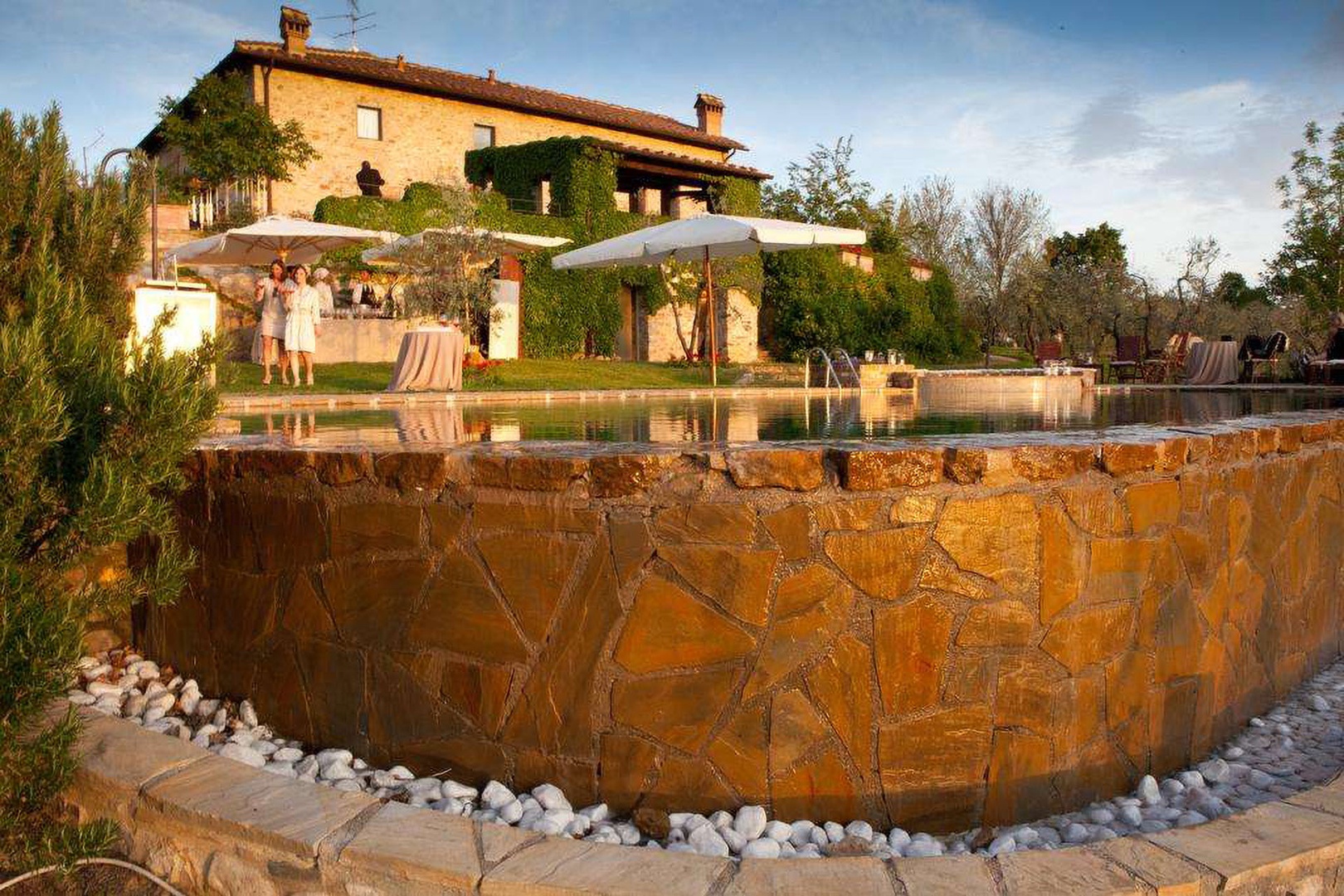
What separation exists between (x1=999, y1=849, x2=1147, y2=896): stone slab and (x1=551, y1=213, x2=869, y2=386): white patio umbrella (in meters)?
12.5

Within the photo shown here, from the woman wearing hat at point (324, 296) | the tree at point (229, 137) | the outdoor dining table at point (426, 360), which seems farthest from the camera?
the tree at point (229, 137)

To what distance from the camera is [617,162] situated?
27391 millimetres

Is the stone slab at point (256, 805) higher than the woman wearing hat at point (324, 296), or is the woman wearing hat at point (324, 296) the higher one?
the woman wearing hat at point (324, 296)

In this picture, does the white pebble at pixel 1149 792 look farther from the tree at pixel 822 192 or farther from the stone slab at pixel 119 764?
the tree at pixel 822 192

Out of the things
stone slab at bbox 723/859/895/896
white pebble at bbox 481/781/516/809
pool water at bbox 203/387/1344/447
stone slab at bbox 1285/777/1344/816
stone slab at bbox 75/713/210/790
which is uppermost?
pool water at bbox 203/387/1344/447

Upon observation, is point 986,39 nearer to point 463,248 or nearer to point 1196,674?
point 463,248

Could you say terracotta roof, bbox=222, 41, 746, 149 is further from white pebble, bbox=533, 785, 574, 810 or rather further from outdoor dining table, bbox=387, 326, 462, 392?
white pebble, bbox=533, 785, 574, 810

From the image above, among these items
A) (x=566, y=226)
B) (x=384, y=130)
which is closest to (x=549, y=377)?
(x=566, y=226)

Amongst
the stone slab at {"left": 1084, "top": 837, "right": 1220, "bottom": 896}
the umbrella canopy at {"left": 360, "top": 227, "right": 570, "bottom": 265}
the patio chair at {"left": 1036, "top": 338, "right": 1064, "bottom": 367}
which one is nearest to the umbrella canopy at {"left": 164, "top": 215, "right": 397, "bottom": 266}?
the umbrella canopy at {"left": 360, "top": 227, "right": 570, "bottom": 265}

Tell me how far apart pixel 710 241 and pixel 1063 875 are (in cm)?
1355

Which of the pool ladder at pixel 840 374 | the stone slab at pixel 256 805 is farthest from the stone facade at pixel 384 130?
the stone slab at pixel 256 805

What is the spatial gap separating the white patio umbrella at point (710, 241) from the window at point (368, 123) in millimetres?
13810

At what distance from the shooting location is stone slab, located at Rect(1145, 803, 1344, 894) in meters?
1.99

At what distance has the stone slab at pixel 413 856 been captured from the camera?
197cm
